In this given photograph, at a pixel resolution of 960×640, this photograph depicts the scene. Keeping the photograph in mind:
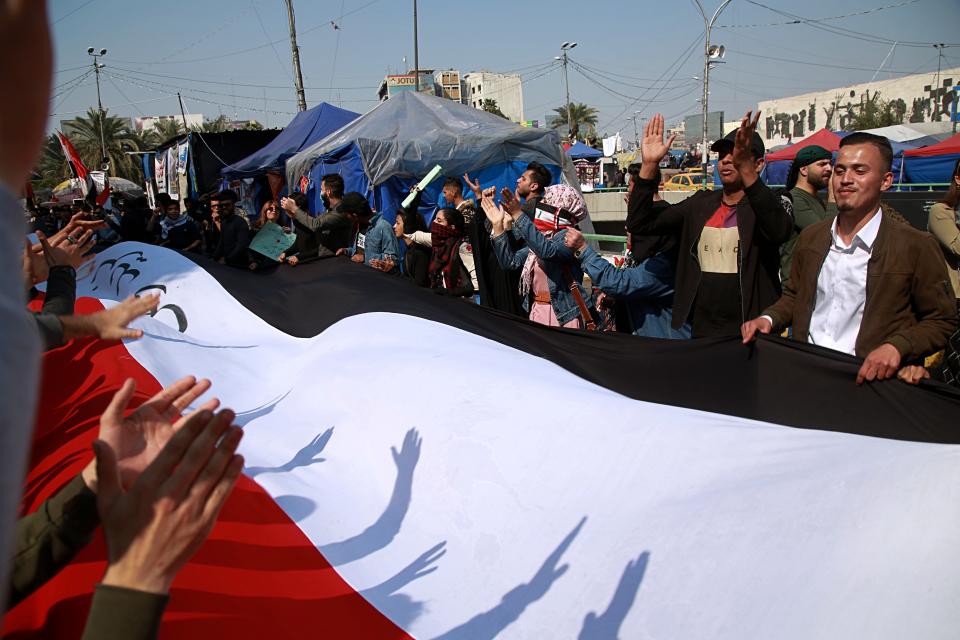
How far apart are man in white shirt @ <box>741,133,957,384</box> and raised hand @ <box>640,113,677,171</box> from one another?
2.99 feet

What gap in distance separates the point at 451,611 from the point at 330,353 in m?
2.24

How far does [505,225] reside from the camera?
4902 millimetres

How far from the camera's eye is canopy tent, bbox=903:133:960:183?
19.9 m

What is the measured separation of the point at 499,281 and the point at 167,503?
16.9 ft

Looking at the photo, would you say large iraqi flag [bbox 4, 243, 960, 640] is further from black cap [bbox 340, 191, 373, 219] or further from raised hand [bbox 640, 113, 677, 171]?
black cap [bbox 340, 191, 373, 219]

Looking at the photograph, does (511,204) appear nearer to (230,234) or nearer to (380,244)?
(380,244)

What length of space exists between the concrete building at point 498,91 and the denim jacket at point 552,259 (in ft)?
304

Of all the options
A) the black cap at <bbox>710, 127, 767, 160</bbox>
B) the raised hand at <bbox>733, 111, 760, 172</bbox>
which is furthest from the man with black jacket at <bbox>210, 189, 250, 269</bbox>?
the raised hand at <bbox>733, 111, 760, 172</bbox>

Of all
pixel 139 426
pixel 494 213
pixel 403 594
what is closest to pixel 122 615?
pixel 139 426

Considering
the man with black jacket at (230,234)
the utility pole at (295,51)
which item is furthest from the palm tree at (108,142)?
the man with black jacket at (230,234)

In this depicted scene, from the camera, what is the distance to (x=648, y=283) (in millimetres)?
4141

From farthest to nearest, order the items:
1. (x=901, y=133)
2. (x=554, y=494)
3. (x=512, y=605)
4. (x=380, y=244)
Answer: (x=901, y=133), (x=380, y=244), (x=554, y=494), (x=512, y=605)

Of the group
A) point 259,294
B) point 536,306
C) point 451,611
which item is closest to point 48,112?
point 451,611

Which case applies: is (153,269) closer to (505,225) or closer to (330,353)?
(330,353)
